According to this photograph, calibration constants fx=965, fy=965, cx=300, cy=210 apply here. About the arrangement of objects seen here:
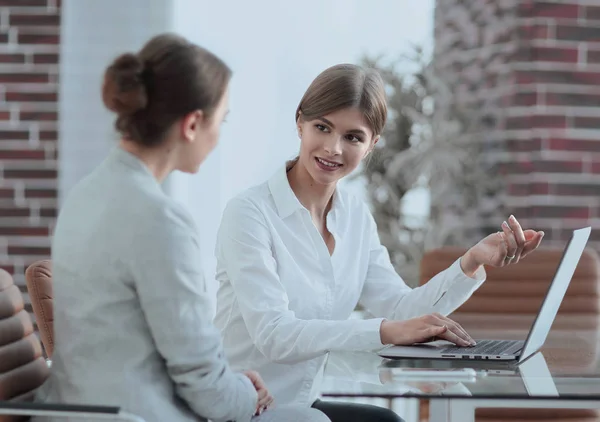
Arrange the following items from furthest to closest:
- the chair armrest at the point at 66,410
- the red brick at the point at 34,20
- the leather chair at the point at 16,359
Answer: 1. the red brick at the point at 34,20
2. the leather chair at the point at 16,359
3. the chair armrest at the point at 66,410

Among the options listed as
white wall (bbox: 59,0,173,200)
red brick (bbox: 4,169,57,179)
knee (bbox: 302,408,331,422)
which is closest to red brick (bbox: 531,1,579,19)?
white wall (bbox: 59,0,173,200)

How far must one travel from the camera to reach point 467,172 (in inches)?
161

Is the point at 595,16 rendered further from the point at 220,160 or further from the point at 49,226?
the point at 49,226

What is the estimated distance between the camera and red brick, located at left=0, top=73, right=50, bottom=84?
403cm

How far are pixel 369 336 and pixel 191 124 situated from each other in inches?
24.7

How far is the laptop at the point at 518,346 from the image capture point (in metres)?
1.83

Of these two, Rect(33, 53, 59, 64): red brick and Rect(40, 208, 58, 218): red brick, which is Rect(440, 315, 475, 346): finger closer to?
Rect(40, 208, 58, 218): red brick

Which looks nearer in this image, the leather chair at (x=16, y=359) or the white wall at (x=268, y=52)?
the leather chair at (x=16, y=359)

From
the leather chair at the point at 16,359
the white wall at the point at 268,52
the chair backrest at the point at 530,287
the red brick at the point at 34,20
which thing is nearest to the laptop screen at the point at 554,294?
the chair backrest at the point at 530,287

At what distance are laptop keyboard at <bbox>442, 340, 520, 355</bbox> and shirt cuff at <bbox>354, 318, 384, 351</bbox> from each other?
14cm

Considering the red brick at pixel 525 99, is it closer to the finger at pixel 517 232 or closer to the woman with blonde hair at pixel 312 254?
the woman with blonde hair at pixel 312 254

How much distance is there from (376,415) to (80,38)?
2417 mm

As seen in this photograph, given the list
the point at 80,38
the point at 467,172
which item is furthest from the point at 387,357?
the point at 80,38

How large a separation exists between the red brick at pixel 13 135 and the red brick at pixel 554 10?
2150 mm
